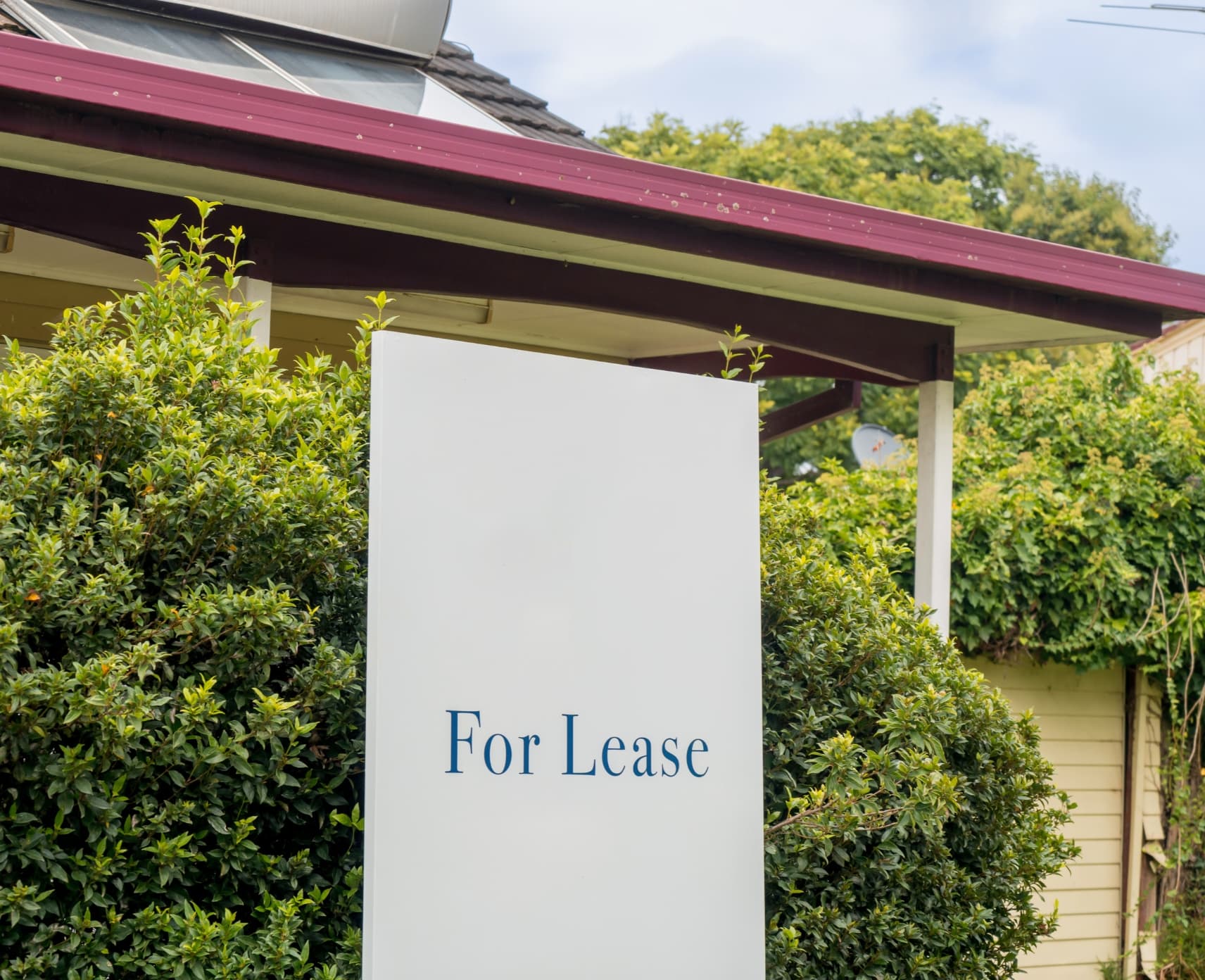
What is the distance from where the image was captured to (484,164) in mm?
4656

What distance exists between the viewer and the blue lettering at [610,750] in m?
3.08

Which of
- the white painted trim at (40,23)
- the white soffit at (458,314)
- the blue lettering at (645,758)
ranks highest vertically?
the white painted trim at (40,23)

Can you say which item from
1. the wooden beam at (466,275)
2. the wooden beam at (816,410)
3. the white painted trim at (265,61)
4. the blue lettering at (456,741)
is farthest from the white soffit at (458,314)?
the blue lettering at (456,741)

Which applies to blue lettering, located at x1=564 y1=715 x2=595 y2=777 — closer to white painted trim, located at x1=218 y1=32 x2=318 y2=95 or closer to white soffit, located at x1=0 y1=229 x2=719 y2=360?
white painted trim, located at x1=218 y1=32 x2=318 y2=95

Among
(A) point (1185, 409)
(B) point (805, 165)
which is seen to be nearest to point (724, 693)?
A: (A) point (1185, 409)

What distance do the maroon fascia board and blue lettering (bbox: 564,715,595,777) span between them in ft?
7.26

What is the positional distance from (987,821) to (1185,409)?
201 inches

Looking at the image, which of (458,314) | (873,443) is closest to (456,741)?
(458,314)

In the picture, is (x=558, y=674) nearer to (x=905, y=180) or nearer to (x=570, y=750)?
(x=570, y=750)

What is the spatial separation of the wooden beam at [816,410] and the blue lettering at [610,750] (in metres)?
5.09

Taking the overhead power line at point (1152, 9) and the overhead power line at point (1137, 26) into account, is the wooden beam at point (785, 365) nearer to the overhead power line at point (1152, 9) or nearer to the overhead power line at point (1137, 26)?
the overhead power line at point (1152, 9)

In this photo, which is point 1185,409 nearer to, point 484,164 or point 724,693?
point 484,164

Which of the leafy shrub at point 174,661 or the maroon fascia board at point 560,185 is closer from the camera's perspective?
Result: the leafy shrub at point 174,661

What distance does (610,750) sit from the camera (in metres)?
3.09
